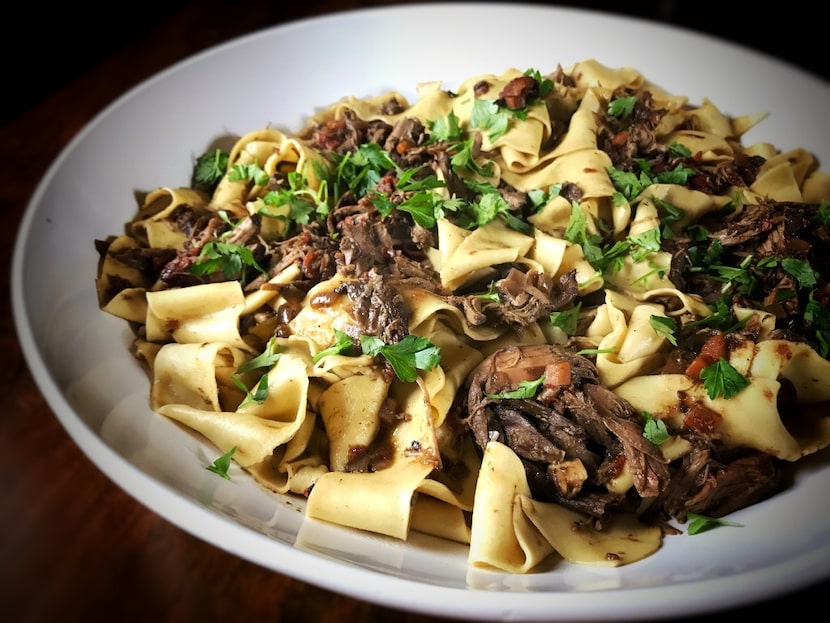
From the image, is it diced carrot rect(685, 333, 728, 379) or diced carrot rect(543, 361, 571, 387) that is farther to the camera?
diced carrot rect(685, 333, 728, 379)

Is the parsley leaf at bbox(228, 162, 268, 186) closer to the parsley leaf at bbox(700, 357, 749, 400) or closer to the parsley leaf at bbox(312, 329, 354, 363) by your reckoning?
the parsley leaf at bbox(312, 329, 354, 363)

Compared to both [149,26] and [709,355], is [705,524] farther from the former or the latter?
[149,26]

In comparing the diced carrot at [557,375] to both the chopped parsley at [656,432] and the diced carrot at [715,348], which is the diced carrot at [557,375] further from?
the diced carrot at [715,348]

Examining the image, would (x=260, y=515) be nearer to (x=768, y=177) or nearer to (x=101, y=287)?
(x=101, y=287)

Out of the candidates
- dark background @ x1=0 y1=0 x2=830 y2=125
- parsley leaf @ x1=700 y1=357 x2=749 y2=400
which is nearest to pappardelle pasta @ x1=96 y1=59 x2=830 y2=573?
parsley leaf @ x1=700 y1=357 x2=749 y2=400

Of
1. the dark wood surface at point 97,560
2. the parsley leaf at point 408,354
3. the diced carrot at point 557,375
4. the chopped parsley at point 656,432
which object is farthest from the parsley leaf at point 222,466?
the chopped parsley at point 656,432

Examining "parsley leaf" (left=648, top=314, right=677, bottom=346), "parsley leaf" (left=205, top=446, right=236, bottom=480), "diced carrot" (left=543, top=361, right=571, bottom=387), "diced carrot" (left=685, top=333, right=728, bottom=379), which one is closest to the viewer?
"parsley leaf" (left=205, top=446, right=236, bottom=480)

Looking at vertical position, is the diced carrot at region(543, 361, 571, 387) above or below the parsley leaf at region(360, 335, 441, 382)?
above
